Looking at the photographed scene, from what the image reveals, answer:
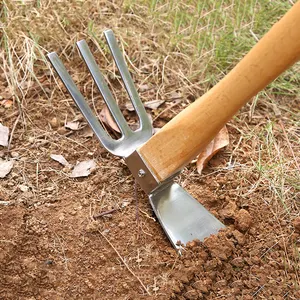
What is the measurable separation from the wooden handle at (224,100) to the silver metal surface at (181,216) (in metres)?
0.09

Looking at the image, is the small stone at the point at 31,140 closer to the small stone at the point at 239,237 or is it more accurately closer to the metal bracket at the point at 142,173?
the metal bracket at the point at 142,173

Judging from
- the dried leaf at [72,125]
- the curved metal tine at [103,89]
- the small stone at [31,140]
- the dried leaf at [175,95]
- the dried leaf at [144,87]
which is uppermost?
the curved metal tine at [103,89]

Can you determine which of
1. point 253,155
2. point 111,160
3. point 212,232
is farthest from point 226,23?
point 212,232

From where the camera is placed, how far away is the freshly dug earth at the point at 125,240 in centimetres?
145

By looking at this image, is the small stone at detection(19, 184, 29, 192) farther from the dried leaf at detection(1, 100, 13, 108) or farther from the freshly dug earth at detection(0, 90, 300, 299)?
the dried leaf at detection(1, 100, 13, 108)

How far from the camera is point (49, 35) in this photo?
6.84ft

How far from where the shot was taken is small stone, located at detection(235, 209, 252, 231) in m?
1.56

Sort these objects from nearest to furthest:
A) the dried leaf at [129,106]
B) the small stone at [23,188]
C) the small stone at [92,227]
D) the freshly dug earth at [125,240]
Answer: the freshly dug earth at [125,240]
the small stone at [92,227]
the small stone at [23,188]
the dried leaf at [129,106]

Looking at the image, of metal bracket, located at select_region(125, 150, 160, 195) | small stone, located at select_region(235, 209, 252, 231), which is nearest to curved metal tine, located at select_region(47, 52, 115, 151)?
metal bracket, located at select_region(125, 150, 160, 195)

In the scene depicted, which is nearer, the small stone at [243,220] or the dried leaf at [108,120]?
the small stone at [243,220]

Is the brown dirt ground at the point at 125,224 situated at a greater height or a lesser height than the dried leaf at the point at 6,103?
lesser

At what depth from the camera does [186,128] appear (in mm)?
1479

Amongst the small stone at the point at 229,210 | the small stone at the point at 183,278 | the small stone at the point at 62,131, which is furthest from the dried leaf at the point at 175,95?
the small stone at the point at 183,278

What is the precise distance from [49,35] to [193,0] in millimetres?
653
